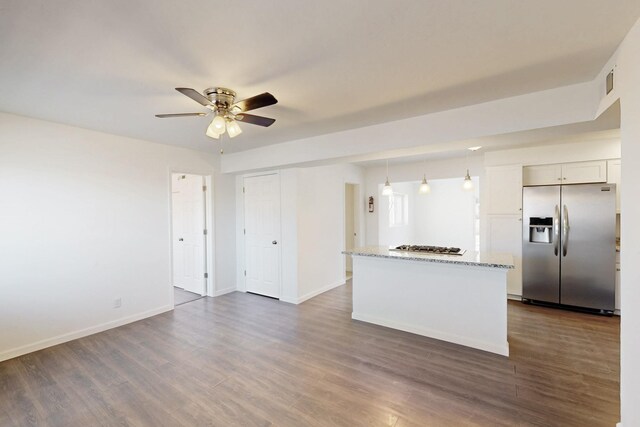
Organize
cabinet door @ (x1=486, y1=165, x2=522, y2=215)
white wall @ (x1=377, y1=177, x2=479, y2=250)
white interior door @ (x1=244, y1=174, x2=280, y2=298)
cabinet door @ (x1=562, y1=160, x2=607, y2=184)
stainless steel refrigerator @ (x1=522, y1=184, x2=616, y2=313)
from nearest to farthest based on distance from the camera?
stainless steel refrigerator @ (x1=522, y1=184, x2=616, y2=313), cabinet door @ (x1=562, y1=160, x2=607, y2=184), cabinet door @ (x1=486, y1=165, x2=522, y2=215), white interior door @ (x1=244, y1=174, x2=280, y2=298), white wall @ (x1=377, y1=177, x2=479, y2=250)

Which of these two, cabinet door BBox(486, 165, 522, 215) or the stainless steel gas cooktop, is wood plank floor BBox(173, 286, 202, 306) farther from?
cabinet door BBox(486, 165, 522, 215)

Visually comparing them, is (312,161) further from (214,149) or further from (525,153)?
(525,153)

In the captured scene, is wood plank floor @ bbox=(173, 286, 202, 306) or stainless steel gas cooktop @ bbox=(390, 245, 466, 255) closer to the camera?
stainless steel gas cooktop @ bbox=(390, 245, 466, 255)

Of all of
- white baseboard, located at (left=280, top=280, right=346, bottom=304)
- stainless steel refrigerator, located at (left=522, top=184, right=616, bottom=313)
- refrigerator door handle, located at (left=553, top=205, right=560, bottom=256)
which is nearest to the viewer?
stainless steel refrigerator, located at (left=522, top=184, right=616, bottom=313)

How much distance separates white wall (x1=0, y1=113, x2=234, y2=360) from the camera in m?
2.86

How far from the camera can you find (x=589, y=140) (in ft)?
12.8

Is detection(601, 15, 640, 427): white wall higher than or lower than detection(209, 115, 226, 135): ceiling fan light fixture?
lower

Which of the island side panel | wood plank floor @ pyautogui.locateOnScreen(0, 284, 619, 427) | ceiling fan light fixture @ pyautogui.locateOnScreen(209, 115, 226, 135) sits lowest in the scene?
wood plank floor @ pyautogui.locateOnScreen(0, 284, 619, 427)

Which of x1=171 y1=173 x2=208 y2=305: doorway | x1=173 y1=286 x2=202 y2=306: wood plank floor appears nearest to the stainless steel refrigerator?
x1=171 y1=173 x2=208 y2=305: doorway

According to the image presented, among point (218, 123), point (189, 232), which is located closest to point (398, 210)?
point (189, 232)

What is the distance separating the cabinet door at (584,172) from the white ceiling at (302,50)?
2.53 m

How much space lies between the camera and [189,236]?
511 cm

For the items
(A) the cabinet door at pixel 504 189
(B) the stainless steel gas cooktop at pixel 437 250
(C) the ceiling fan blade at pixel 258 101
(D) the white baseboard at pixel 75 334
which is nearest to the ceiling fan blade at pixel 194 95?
(C) the ceiling fan blade at pixel 258 101

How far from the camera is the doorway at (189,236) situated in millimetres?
4859
